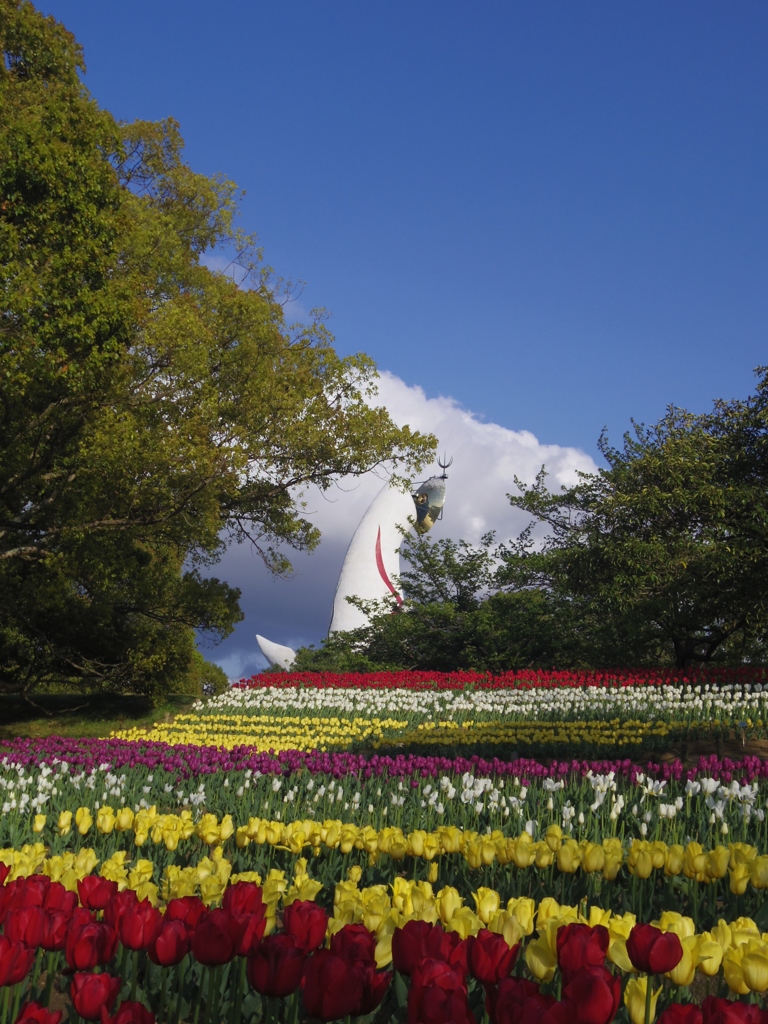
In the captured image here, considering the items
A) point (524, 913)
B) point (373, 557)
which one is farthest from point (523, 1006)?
point (373, 557)

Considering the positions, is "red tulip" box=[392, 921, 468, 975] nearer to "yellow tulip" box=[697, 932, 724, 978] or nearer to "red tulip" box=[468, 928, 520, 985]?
"red tulip" box=[468, 928, 520, 985]

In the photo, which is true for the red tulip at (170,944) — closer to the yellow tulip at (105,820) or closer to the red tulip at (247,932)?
the red tulip at (247,932)

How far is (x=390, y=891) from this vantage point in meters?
3.70

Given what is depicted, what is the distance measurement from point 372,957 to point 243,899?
1.46ft

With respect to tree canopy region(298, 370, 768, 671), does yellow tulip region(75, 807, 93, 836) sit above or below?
below

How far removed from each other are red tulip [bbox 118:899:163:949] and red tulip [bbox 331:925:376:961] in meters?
0.51

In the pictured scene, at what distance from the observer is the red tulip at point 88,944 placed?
2.07 metres

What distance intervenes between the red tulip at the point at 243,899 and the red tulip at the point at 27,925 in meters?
0.49

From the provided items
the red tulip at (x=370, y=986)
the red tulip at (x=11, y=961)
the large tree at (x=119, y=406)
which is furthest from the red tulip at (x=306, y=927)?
the large tree at (x=119, y=406)

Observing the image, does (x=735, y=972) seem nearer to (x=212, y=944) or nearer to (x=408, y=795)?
(x=212, y=944)

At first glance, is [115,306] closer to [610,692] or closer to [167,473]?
[167,473]

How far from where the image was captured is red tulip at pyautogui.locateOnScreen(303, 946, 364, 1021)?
64.7 inches

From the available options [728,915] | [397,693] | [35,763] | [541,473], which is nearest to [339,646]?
[541,473]

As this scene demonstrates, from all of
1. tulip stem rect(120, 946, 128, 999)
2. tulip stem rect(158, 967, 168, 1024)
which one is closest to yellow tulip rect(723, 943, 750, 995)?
tulip stem rect(158, 967, 168, 1024)
